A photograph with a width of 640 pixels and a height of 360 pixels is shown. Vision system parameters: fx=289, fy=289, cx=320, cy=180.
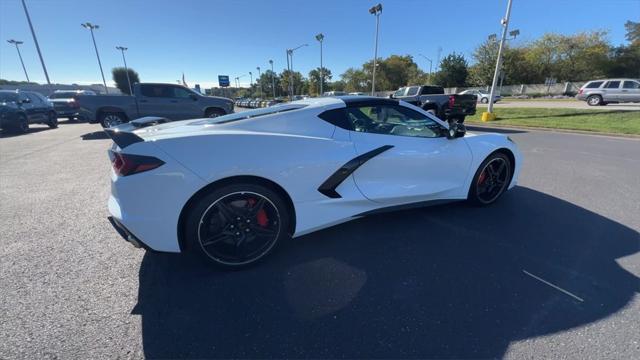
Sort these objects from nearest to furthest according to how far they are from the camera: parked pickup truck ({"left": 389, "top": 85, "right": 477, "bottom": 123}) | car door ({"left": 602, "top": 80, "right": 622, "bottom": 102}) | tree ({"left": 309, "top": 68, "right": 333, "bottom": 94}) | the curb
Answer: the curb, parked pickup truck ({"left": 389, "top": 85, "right": 477, "bottom": 123}), car door ({"left": 602, "top": 80, "right": 622, "bottom": 102}), tree ({"left": 309, "top": 68, "right": 333, "bottom": 94})

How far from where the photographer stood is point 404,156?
9.39ft

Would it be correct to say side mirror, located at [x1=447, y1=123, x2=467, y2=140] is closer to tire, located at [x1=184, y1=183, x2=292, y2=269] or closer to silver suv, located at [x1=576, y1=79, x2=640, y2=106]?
tire, located at [x1=184, y1=183, x2=292, y2=269]

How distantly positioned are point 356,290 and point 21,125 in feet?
50.4

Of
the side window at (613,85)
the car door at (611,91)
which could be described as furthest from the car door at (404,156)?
the side window at (613,85)

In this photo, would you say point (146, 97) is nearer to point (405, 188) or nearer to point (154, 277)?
point (154, 277)

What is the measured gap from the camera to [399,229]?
3.09 meters

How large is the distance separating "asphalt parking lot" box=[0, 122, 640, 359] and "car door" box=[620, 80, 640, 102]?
882 inches

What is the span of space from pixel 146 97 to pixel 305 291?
1058 cm

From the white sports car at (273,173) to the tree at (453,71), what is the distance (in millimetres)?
62845

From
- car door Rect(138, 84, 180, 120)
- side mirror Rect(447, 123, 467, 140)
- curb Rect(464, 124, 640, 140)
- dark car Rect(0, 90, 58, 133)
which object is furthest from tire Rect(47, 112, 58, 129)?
curb Rect(464, 124, 640, 140)

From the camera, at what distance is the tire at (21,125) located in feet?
36.8

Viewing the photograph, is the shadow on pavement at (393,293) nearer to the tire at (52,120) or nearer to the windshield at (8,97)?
the windshield at (8,97)

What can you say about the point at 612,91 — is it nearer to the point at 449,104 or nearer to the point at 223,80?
the point at 449,104

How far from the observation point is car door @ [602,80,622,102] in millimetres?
18766
